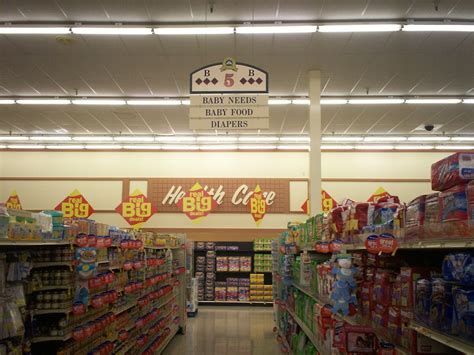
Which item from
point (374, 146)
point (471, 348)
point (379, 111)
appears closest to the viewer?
point (471, 348)

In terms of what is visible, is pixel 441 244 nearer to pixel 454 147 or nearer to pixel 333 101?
pixel 333 101

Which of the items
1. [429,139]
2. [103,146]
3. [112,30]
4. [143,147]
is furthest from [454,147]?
[112,30]

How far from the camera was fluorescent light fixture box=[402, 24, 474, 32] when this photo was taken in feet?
23.9

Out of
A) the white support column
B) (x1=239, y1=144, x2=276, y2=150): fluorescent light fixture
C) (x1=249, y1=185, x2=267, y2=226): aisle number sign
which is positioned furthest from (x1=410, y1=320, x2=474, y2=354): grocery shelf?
(x1=239, y1=144, x2=276, y2=150): fluorescent light fixture

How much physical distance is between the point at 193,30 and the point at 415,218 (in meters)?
5.97

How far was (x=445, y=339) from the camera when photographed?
6.28 feet

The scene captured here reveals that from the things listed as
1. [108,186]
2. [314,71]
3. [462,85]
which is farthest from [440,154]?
[108,186]

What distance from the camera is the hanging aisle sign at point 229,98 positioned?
6508 millimetres

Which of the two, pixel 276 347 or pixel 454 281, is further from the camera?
pixel 276 347

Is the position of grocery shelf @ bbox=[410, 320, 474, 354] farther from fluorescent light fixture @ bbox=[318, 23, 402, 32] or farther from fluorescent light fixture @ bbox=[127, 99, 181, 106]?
fluorescent light fixture @ bbox=[127, 99, 181, 106]

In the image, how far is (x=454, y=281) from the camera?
1.99 metres

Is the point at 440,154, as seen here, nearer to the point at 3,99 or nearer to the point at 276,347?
the point at 276,347

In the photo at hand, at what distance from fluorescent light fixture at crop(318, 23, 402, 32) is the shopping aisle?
583cm

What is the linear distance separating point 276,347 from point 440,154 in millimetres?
10641
